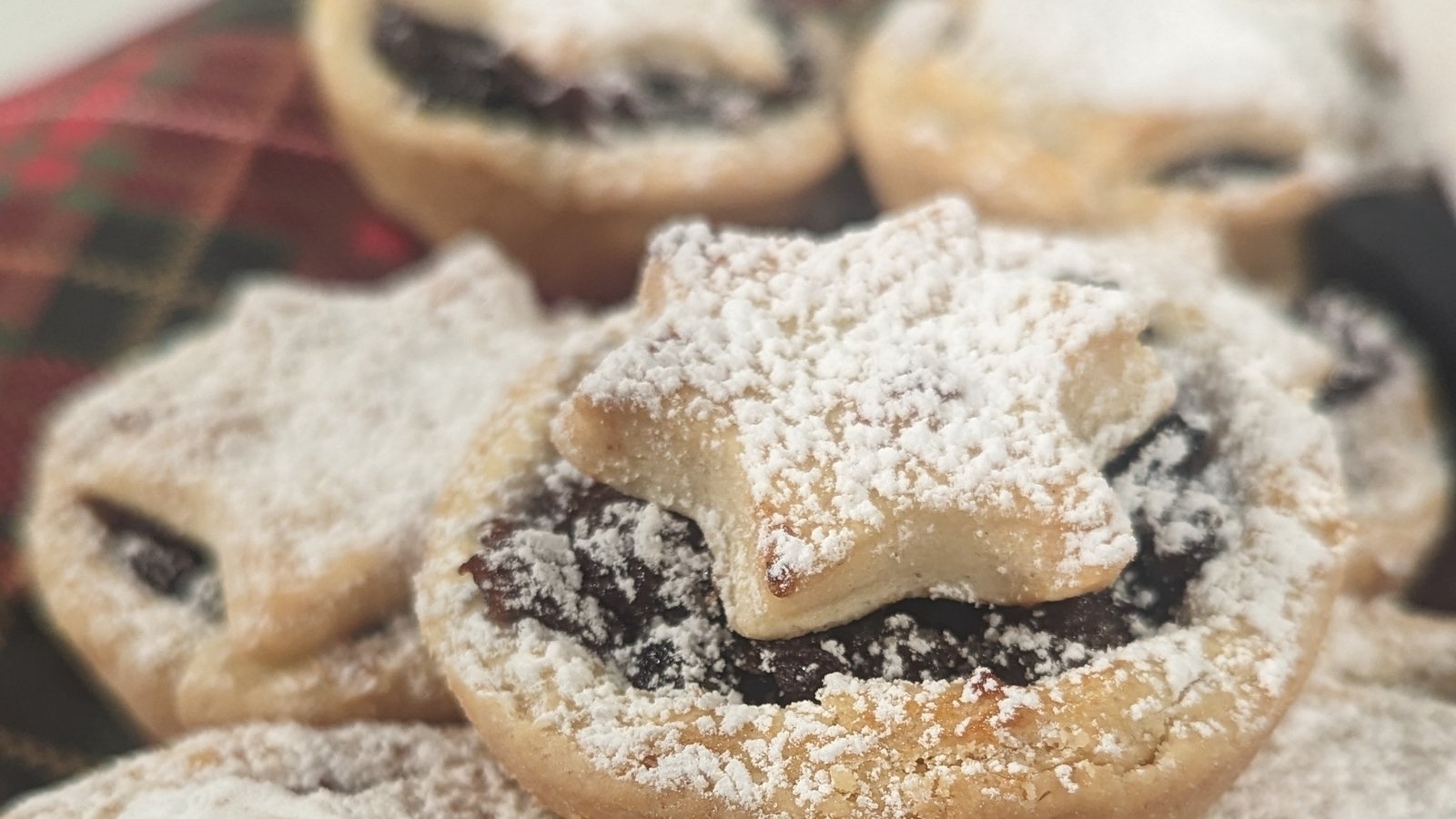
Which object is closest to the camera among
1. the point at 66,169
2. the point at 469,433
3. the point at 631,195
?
the point at 469,433

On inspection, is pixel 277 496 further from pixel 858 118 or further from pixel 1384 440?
pixel 1384 440

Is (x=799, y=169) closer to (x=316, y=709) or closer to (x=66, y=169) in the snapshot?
(x=316, y=709)

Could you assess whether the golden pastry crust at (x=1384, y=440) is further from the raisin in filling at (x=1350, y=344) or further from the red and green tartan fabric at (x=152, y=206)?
the red and green tartan fabric at (x=152, y=206)

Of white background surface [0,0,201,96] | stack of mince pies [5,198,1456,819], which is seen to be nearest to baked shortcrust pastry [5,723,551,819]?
stack of mince pies [5,198,1456,819]

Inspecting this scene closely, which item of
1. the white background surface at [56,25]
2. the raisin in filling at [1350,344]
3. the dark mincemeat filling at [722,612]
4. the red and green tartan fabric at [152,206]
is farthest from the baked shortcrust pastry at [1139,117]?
the white background surface at [56,25]

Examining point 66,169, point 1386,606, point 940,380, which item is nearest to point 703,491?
point 940,380
